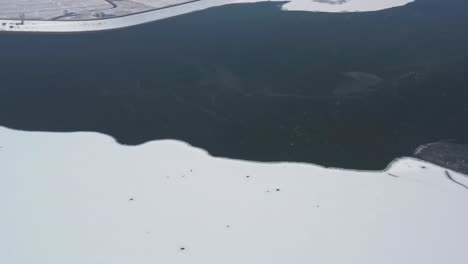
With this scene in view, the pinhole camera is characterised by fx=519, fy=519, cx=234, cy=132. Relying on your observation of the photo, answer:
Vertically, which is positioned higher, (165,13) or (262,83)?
(165,13)

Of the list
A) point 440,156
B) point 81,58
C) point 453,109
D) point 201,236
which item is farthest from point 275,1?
point 201,236

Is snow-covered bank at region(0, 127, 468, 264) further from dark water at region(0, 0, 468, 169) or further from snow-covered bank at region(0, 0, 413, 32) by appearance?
snow-covered bank at region(0, 0, 413, 32)

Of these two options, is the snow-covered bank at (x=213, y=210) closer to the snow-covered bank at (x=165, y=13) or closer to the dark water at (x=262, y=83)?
the dark water at (x=262, y=83)

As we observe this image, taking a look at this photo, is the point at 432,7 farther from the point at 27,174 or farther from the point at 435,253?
the point at 27,174

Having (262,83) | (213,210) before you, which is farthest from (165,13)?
(213,210)

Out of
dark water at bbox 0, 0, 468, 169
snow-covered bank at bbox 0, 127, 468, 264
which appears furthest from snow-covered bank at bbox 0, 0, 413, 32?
snow-covered bank at bbox 0, 127, 468, 264

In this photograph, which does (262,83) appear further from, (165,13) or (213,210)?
(165,13)
